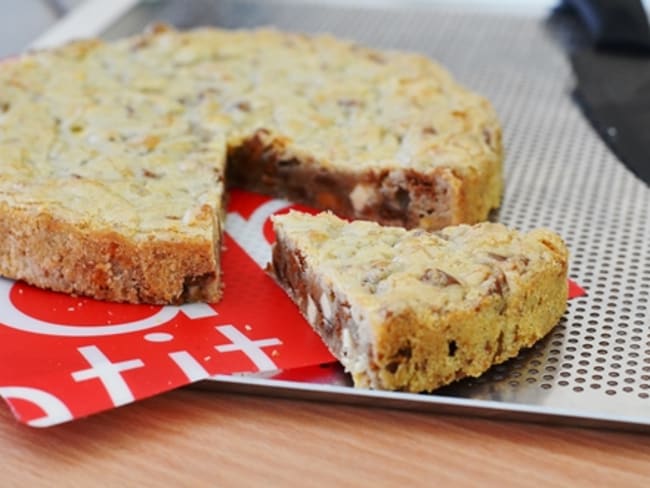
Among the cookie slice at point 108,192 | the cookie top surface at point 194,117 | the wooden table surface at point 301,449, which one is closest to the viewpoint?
the wooden table surface at point 301,449

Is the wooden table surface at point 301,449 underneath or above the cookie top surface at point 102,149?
underneath

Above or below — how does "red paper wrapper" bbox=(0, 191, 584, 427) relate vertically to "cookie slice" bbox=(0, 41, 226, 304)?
below

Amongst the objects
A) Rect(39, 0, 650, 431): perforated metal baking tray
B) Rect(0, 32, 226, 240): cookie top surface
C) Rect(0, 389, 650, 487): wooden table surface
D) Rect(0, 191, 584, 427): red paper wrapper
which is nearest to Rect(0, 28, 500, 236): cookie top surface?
Rect(0, 32, 226, 240): cookie top surface

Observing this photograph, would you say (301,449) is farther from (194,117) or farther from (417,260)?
(194,117)

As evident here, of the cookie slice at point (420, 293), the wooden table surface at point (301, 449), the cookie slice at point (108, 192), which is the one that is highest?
the cookie slice at point (108, 192)

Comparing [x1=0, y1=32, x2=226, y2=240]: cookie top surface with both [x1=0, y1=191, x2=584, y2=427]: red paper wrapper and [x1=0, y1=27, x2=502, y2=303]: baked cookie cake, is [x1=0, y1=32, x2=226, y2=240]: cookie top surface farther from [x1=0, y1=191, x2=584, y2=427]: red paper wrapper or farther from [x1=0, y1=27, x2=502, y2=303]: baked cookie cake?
[x1=0, y1=191, x2=584, y2=427]: red paper wrapper

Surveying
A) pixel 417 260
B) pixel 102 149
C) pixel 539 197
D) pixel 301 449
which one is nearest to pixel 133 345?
pixel 301 449

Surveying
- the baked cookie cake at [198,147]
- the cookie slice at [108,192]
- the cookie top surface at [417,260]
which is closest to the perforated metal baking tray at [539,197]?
the cookie top surface at [417,260]

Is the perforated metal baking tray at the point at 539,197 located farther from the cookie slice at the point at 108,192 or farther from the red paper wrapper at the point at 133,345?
the cookie slice at the point at 108,192
